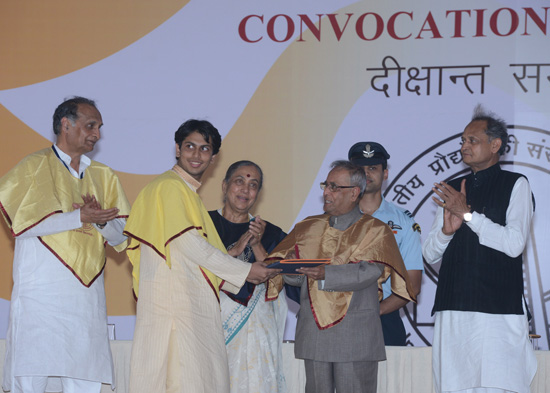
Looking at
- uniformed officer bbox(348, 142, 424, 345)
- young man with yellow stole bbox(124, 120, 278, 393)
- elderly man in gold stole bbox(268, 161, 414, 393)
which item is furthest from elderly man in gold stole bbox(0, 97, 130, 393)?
uniformed officer bbox(348, 142, 424, 345)

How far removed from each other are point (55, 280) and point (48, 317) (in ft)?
0.65

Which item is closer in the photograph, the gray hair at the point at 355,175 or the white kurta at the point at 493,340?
the white kurta at the point at 493,340

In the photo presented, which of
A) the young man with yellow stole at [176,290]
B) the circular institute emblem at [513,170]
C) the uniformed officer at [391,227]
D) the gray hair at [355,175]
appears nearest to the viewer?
the young man with yellow stole at [176,290]

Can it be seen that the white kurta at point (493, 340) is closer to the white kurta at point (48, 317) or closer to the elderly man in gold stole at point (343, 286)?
the elderly man in gold stole at point (343, 286)

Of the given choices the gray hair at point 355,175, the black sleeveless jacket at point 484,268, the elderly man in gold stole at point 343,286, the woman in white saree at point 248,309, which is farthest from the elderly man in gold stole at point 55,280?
the black sleeveless jacket at point 484,268

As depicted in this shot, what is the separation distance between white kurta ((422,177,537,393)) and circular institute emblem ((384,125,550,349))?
6.86 feet

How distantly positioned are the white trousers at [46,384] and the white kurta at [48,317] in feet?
0.18

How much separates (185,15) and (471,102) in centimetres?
256

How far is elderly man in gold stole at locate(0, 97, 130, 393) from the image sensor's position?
12.2ft

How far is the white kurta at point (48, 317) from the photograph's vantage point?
3.70 m

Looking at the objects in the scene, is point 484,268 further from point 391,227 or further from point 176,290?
point 176,290

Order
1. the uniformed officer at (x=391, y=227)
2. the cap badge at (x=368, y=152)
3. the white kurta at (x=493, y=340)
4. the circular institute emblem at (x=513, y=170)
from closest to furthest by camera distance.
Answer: the white kurta at (x=493, y=340) → the uniformed officer at (x=391, y=227) → the cap badge at (x=368, y=152) → the circular institute emblem at (x=513, y=170)

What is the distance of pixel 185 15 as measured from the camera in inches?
242

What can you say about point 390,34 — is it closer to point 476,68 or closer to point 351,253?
point 476,68
